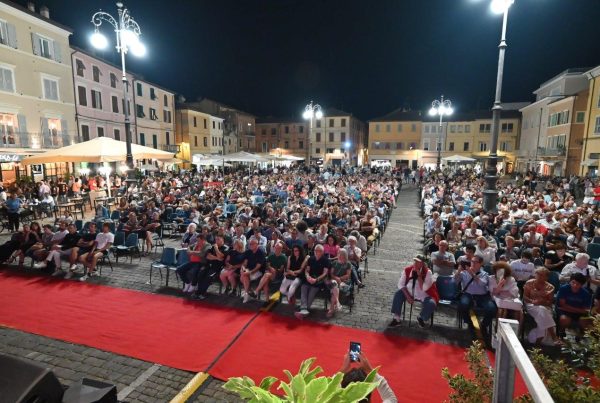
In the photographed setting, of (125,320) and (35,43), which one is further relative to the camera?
(35,43)

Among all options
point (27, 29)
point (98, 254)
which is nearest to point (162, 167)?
point (27, 29)

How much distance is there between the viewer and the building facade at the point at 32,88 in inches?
888

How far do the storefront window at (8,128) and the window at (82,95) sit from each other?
6.55 metres

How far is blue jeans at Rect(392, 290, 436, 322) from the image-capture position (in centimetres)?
645

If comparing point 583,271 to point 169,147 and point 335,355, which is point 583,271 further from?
point 169,147

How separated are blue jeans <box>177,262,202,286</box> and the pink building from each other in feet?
88.1

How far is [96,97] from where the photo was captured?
102ft

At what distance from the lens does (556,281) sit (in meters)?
6.88

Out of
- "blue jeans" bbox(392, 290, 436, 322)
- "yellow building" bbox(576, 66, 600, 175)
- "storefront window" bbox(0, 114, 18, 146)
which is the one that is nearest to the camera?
"blue jeans" bbox(392, 290, 436, 322)

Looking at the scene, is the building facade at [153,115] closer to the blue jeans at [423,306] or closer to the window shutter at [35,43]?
the window shutter at [35,43]

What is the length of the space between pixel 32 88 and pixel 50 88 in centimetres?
161

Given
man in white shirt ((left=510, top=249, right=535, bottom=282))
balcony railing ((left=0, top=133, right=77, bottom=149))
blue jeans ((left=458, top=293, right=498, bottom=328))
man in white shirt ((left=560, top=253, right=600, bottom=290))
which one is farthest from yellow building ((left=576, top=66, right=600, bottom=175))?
balcony railing ((left=0, top=133, right=77, bottom=149))

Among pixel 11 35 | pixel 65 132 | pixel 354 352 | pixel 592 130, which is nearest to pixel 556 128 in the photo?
pixel 592 130

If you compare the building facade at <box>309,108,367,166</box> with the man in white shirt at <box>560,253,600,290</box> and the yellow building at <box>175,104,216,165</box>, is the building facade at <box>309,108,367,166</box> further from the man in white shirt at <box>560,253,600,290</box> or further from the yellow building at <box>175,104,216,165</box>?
the man in white shirt at <box>560,253,600,290</box>
